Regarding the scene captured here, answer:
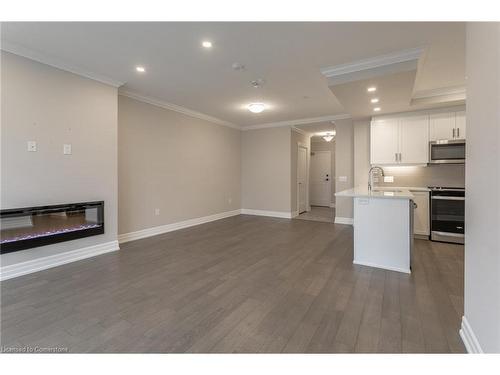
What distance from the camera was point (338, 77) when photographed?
3.27 m

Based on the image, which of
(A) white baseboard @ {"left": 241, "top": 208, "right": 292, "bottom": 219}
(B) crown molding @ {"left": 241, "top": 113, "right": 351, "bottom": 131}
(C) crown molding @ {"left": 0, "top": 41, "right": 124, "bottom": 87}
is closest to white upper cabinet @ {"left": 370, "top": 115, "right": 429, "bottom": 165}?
(B) crown molding @ {"left": 241, "top": 113, "right": 351, "bottom": 131}

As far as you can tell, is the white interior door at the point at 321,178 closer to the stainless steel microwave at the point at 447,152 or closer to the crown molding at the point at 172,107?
the crown molding at the point at 172,107

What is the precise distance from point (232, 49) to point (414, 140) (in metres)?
3.94

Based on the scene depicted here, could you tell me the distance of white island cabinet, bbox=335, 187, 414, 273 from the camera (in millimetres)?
2941

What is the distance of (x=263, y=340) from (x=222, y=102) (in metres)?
4.21

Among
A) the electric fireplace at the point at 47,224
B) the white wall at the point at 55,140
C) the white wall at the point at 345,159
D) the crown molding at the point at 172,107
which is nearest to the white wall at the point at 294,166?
the white wall at the point at 345,159

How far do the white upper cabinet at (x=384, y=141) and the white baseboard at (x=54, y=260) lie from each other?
515cm

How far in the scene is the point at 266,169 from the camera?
6965mm

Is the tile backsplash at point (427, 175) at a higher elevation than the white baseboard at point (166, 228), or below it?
higher

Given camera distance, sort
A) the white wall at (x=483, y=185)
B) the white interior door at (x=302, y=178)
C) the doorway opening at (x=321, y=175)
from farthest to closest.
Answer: the doorway opening at (x=321, y=175) → the white interior door at (x=302, y=178) → the white wall at (x=483, y=185)

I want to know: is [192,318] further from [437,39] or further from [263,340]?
[437,39]

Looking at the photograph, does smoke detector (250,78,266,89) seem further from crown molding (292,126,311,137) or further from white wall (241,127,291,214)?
crown molding (292,126,311,137)

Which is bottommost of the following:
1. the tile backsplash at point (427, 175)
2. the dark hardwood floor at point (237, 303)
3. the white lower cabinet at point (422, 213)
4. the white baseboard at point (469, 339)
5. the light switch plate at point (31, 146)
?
the dark hardwood floor at point (237, 303)

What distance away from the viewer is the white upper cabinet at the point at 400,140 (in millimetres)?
4598
